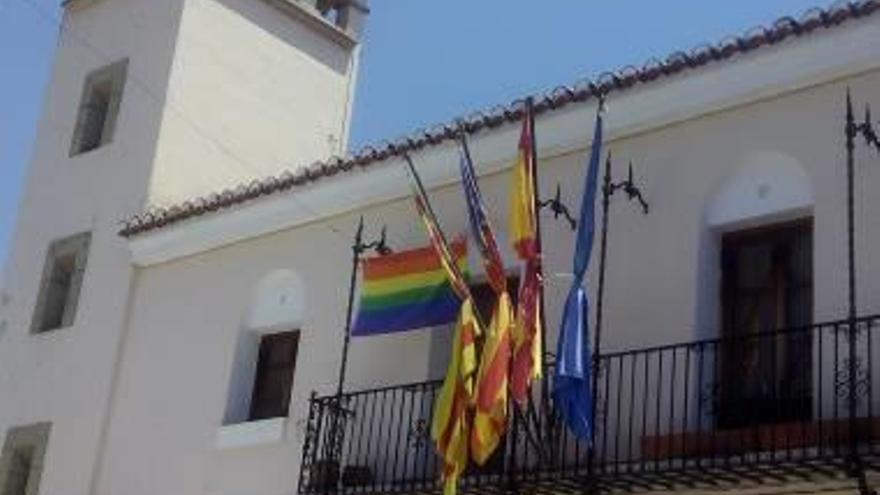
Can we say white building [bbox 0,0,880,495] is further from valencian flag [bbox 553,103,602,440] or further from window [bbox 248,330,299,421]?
valencian flag [bbox 553,103,602,440]

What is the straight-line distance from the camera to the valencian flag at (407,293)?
11.8m

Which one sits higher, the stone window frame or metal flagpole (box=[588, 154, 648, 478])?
metal flagpole (box=[588, 154, 648, 478])

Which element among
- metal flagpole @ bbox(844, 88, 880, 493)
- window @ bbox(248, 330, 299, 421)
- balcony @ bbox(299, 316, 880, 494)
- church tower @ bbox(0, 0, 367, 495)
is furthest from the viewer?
church tower @ bbox(0, 0, 367, 495)

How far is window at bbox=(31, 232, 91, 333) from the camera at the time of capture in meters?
15.7

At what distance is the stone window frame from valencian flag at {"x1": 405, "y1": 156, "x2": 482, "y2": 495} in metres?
5.52

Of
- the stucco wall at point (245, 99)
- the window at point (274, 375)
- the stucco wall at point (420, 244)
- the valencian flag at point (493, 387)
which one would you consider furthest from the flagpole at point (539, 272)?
the stucco wall at point (245, 99)

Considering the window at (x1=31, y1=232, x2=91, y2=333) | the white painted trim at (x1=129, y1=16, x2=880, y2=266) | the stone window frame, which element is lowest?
the stone window frame

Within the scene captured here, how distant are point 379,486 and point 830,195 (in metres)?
3.94

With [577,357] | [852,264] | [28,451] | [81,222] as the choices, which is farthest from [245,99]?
[852,264]

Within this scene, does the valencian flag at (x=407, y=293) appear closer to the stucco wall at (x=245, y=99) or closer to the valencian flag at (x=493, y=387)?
the valencian flag at (x=493, y=387)

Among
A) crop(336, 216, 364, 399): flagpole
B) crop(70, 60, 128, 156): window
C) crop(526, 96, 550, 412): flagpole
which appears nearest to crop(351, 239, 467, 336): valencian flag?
crop(336, 216, 364, 399): flagpole

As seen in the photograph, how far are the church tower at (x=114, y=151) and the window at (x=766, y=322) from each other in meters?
6.62

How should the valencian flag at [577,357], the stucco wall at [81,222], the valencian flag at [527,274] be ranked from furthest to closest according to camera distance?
the stucco wall at [81,222]
the valencian flag at [527,274]
the valencian flag at [577,357]

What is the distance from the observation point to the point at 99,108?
17062 millimetres
